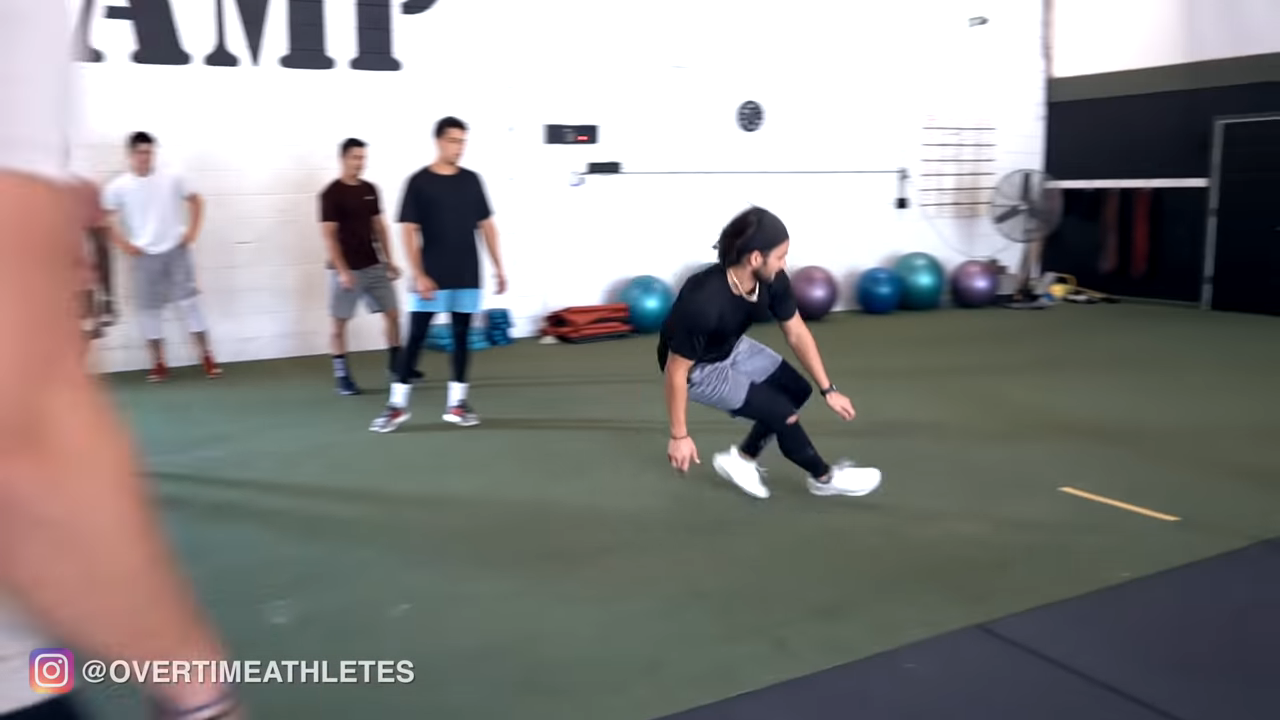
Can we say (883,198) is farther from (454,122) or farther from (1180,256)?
(454,122)

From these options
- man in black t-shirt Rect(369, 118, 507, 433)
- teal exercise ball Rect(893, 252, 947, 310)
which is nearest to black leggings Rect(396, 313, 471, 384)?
man in black t-shirt Rect(369, 118, 507, 433)

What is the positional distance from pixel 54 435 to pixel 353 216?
5.59 metres

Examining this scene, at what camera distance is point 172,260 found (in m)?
6.62

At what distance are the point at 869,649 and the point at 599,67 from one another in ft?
21.1

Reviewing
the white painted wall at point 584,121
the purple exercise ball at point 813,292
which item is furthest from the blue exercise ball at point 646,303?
the purple exercise ball at point 813,292

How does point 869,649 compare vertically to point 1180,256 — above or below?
below

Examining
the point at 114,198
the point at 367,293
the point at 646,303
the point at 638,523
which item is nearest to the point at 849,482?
the point at 638,523

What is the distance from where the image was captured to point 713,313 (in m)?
3.53

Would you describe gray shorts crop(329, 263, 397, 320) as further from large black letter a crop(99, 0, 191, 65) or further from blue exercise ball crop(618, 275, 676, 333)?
blue exercise ball crop(618, 275, 676, 333)

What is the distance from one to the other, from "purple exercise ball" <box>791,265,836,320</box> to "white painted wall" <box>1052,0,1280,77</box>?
374 centimetres

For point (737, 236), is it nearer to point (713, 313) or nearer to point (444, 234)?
point (713, 313)

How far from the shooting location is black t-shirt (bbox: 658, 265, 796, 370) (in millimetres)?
3521

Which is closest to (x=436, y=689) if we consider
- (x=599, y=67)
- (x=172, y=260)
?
(x=172, y=260)

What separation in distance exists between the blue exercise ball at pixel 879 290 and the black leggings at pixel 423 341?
508cm
